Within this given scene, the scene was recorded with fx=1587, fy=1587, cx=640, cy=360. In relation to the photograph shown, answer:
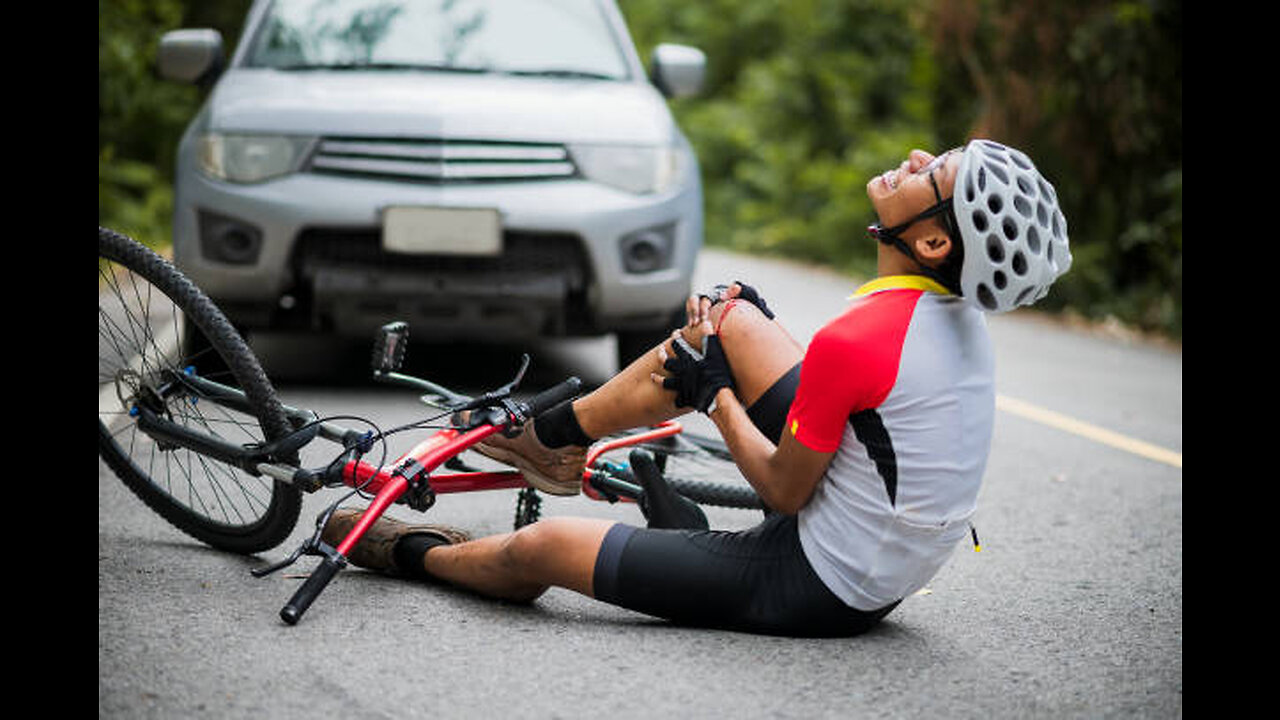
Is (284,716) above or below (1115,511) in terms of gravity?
above

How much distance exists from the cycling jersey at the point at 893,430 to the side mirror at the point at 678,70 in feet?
14.4

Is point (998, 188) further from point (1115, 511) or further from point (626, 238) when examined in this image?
point (626, 238)

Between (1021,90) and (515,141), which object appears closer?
(515,141)

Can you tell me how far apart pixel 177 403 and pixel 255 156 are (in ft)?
7.78

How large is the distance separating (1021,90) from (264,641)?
11.2 metres

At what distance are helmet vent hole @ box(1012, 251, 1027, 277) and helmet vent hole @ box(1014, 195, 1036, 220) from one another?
0.09 meters

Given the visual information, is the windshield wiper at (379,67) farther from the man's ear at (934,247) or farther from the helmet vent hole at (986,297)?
the helmet vent hole at (986,297)

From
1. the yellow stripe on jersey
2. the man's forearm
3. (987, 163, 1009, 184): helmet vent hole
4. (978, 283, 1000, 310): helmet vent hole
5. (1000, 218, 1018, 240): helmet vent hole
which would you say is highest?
(987, 163, 1009, 184): helmet vent hole

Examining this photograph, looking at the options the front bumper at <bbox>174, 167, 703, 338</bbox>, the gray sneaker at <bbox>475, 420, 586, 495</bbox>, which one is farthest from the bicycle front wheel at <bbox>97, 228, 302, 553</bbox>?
the front bumper at <bbox>174, 167, 703, 338</bbox>

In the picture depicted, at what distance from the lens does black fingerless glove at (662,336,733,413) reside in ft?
12.8

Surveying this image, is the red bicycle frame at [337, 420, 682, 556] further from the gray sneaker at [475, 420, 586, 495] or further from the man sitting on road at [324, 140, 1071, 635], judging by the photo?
the man sitting on road at [324, 140, 1071, 635]
